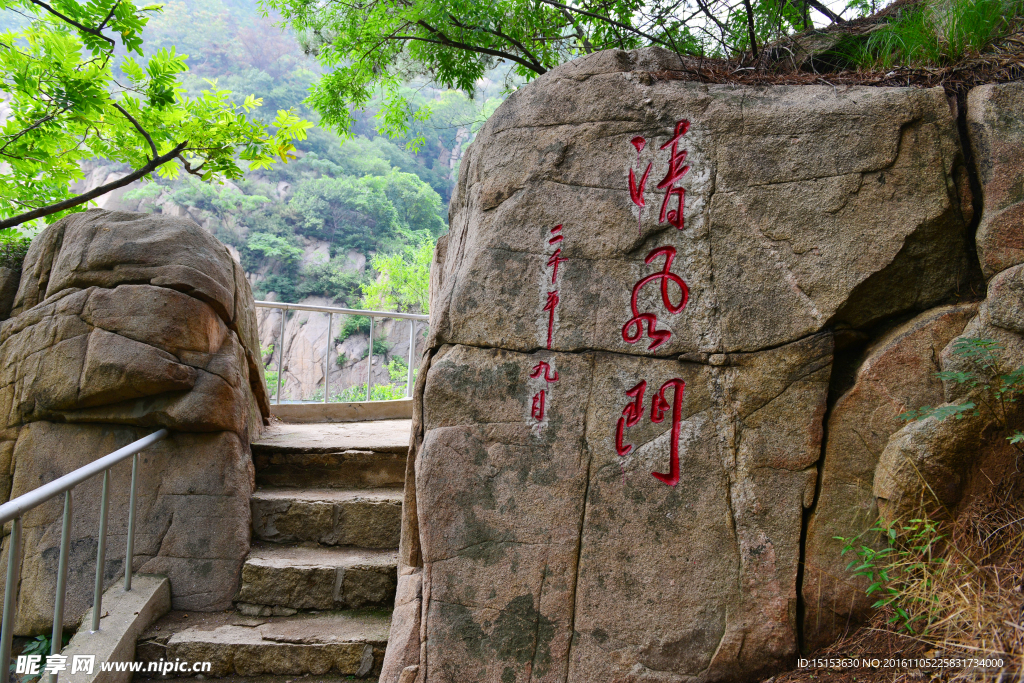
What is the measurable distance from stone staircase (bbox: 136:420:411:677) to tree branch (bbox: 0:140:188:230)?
250cm

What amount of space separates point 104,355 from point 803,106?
12.8 feet

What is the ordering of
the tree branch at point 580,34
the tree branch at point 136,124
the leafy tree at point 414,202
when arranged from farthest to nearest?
the leafy tree at point 414,202, the tree branch at point 136,124, the tree branch at point 580,34

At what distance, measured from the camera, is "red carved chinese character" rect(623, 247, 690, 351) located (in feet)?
8.36

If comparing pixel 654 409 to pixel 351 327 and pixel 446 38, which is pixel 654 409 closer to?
pixel 446 38

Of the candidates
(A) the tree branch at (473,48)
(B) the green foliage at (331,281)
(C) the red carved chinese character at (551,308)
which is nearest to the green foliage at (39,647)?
(C) the red carved chinese character at (551,308)

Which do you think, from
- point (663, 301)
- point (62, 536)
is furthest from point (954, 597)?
point (62, 536)

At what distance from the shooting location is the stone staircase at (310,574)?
307cm

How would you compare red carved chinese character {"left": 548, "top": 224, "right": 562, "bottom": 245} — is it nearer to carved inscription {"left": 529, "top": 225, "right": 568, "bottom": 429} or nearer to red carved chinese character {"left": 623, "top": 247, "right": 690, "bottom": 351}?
carved inscription {"left": 529, "top": 225, "right": 568, "bottom": 429}

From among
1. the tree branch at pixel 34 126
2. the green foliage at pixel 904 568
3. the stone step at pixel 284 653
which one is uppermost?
the tree branch at pixel 34 126

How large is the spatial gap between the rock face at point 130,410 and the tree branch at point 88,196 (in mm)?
1110

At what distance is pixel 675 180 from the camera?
2.62 m

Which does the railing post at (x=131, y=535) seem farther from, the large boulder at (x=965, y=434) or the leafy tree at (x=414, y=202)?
Result: the leafy tree at (x=414, y=202)

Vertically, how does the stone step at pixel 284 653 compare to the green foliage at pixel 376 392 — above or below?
below

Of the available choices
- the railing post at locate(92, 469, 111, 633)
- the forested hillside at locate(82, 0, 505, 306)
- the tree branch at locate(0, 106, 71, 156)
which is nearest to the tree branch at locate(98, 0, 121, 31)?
the tree branch at locate(0, 106, 71, 156)
